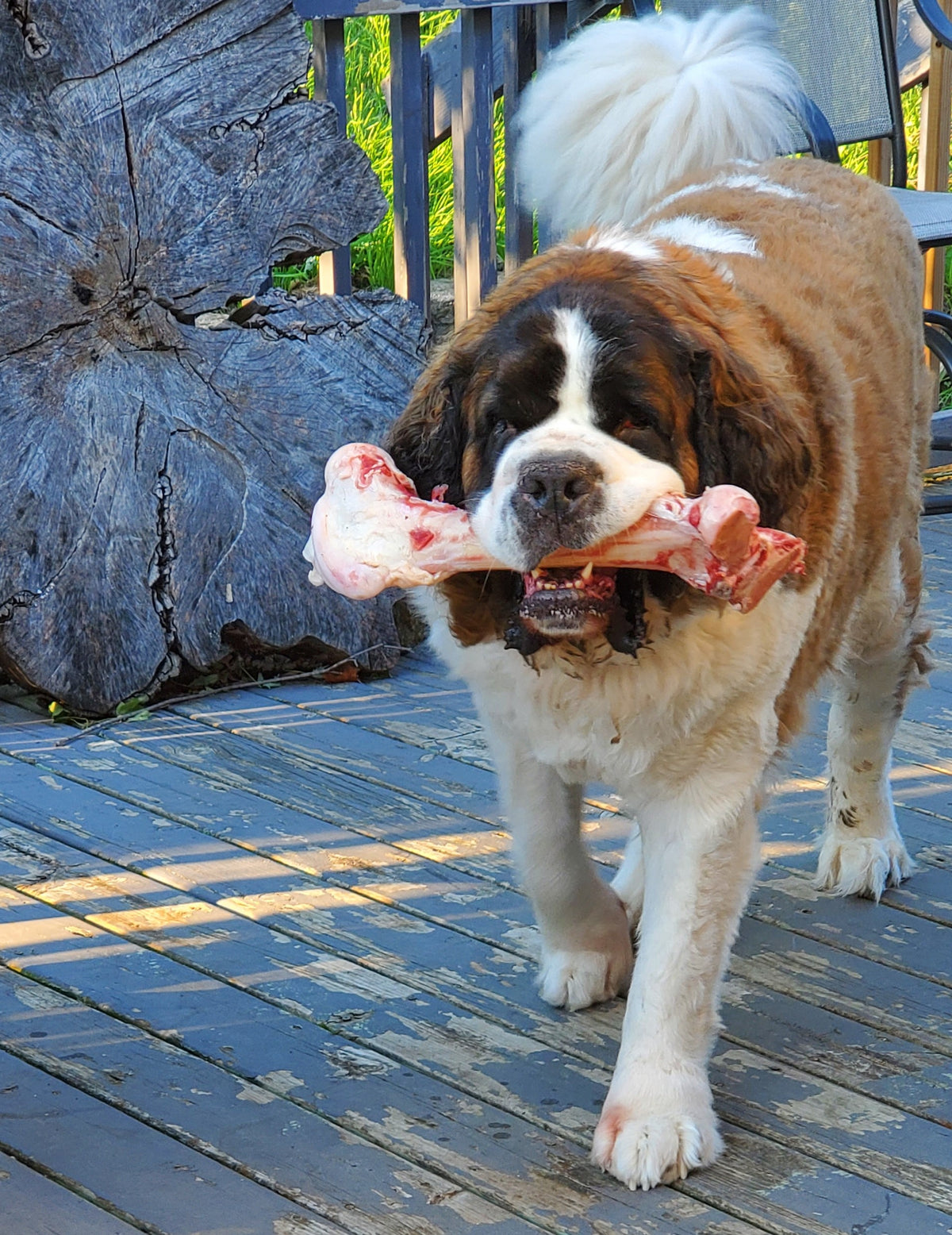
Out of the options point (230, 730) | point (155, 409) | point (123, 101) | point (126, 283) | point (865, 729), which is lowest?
point (230, 730)

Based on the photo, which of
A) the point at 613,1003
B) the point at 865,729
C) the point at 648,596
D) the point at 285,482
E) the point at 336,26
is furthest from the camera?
the point at 336,26

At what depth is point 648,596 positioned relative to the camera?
2316 millimetres

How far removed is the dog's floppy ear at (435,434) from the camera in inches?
96.0

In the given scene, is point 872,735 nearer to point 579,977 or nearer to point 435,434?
point 579,977

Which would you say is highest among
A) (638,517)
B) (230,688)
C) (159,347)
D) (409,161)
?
(409,161)

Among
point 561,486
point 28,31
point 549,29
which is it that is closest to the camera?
point 561,486

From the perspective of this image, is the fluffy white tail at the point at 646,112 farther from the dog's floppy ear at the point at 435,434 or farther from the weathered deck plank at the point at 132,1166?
the weathered deck plank at the point at 132,1166

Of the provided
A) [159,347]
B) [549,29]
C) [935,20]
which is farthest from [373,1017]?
[935,20]

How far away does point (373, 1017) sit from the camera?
8.99ft

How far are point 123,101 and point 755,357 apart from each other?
2.37 metres

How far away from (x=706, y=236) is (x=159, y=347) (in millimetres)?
1970

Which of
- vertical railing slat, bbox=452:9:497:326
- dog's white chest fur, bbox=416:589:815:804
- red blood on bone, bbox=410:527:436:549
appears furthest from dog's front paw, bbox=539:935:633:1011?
vertical railing slat, bbox=452:9:497:326

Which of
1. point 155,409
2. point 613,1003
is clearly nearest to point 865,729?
point 613,1003

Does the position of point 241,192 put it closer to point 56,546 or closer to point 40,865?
point 56,546
